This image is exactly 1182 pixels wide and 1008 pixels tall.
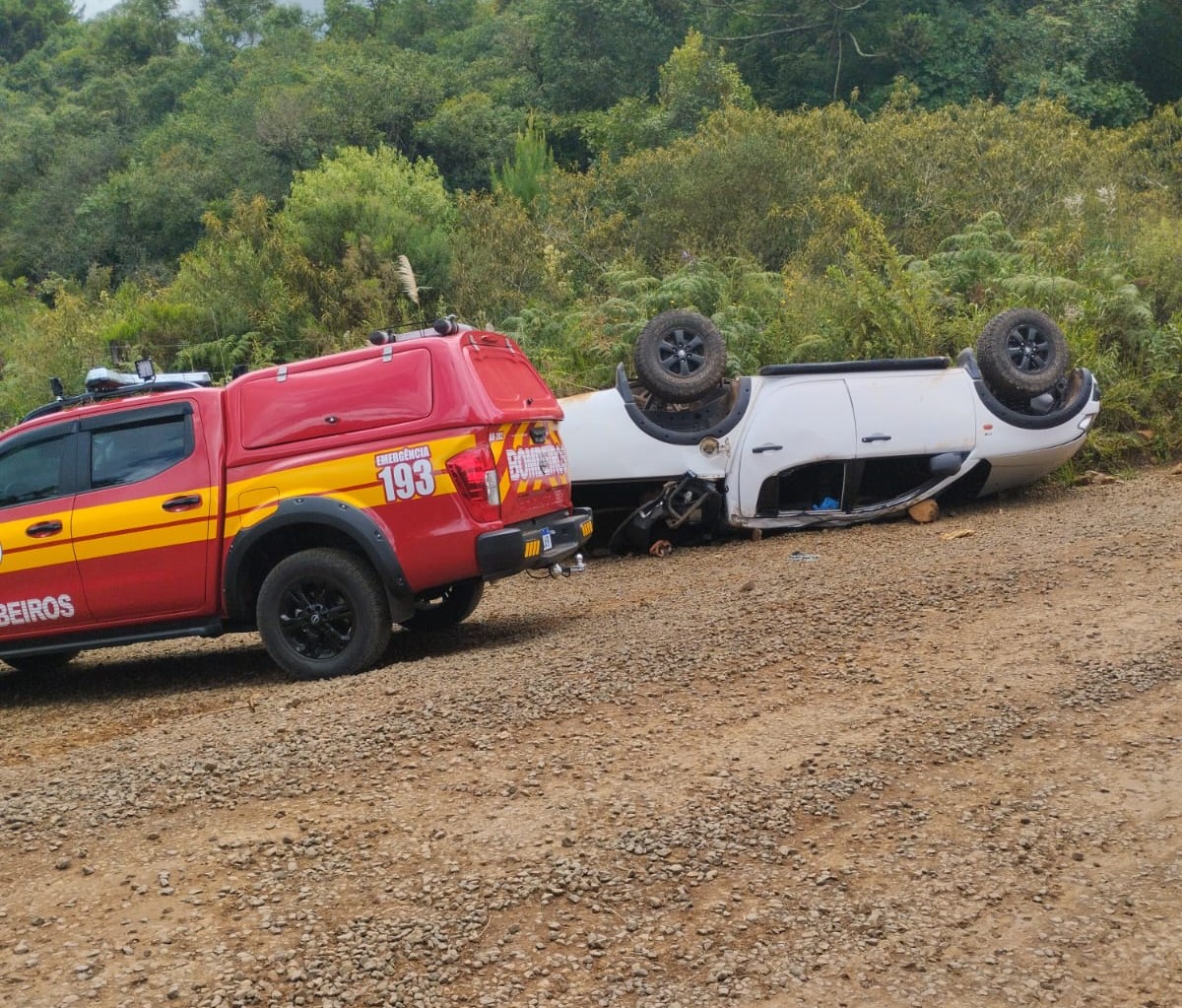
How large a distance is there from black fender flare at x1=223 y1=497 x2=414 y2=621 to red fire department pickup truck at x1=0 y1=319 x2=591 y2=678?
11 millimetres

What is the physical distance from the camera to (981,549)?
9.02 meters

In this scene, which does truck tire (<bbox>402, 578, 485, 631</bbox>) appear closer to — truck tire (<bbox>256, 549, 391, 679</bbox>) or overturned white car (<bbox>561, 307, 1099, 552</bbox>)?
truck tire (<bbox>256, 549, 391, 679</bbox>)

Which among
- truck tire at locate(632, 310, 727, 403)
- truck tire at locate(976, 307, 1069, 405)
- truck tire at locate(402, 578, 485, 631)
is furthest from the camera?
truck tire at locate(632, 310, 727, 403)

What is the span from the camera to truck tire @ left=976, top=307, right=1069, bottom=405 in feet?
36.1

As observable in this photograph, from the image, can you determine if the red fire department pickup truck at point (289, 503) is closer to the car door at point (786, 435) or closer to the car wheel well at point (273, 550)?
the car wheel well at point (273, 550)

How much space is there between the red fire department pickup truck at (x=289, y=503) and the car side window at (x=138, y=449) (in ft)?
0.03

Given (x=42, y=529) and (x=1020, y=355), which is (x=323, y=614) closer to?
(x=42, y=529)

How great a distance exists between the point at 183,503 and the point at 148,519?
25 cm

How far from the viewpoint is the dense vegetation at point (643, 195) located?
1478cm

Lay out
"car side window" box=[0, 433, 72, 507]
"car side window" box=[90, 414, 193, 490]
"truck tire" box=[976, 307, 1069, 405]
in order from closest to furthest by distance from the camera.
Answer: "car side window" box=[90, 414, 193, 490], "car side window" box=[0, 433, 72, 507], "truck tire" box=[976, 307, 1069, 405]

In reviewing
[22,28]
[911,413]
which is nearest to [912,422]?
[911,413]

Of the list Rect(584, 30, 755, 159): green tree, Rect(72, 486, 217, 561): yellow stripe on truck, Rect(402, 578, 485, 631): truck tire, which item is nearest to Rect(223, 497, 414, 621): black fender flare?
Rect(72, 486, 217, 561): yellow stripe on truck

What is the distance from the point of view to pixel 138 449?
308 inches

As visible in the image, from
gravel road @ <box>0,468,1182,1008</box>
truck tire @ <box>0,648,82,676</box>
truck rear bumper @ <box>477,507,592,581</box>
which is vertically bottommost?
truck tire @ <box>0,648,82,676</box>
